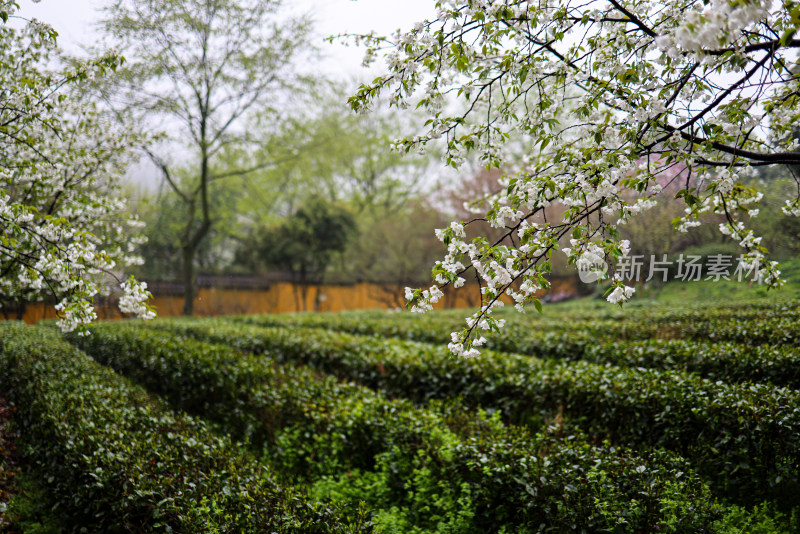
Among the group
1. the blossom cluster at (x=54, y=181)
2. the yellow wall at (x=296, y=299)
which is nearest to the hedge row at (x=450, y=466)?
the blossom cluster at (x=54, y=181)

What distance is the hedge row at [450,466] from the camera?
2.53 meters

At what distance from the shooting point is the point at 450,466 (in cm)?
323

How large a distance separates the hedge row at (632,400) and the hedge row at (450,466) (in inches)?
20.1

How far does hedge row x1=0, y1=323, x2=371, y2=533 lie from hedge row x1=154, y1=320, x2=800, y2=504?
91.5 inches

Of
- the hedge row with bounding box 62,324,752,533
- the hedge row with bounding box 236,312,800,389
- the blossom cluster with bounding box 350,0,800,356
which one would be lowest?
the hedge row with bounding box 62,324,752,533

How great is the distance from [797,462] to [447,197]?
1770 cm

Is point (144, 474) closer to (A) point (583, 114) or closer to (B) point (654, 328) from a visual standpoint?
(A) point (583, 114)

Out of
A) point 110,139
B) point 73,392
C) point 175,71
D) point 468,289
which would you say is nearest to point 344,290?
point 468,289

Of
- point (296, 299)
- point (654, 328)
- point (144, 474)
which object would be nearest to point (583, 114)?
point (144, 474)

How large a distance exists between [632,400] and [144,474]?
373 cm

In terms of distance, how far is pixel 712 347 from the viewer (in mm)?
4848

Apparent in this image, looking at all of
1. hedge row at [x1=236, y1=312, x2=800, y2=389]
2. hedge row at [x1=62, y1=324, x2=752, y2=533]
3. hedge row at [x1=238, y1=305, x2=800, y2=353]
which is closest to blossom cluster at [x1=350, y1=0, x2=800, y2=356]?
hedge row at [x1=62, y1=324, x2=752, y2=533]

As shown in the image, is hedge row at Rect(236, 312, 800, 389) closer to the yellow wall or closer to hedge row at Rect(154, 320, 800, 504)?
hedge row at Rect(154, 320, 800, 504)

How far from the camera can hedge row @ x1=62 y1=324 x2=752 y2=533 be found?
253cm
